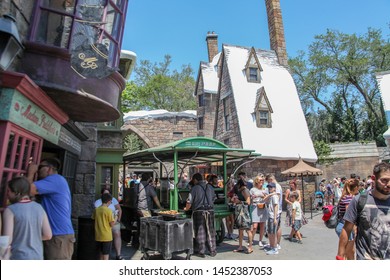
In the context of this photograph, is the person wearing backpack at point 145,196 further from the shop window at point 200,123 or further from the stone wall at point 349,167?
the shop window at point 200,123

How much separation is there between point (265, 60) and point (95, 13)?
58.5 feet

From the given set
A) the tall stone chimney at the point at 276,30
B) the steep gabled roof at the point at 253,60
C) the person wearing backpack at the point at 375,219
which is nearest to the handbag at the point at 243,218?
the person wearing backpack at the point at 375,219

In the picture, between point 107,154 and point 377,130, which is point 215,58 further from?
point 107,154

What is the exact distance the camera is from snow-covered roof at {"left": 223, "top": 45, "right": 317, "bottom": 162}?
17.9 m

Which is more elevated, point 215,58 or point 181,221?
point 215,58

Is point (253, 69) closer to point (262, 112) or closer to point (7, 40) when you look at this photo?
point (262, 112)

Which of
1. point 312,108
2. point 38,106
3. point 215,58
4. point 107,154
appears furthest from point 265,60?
point 38,106

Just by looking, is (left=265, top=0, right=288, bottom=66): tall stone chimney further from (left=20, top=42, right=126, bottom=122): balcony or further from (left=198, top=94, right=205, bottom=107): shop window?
(left=20, top=42, right=126, bottom=122): balcony

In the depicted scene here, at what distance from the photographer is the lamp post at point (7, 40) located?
3363mm

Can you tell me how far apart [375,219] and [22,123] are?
3596mm

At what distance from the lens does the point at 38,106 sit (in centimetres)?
400

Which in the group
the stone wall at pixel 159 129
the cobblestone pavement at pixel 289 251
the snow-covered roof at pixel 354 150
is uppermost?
the stone wall at pixel 159 129

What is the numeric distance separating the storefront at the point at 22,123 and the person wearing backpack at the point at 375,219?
335 cm

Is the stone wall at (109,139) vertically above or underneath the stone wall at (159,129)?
underneath
